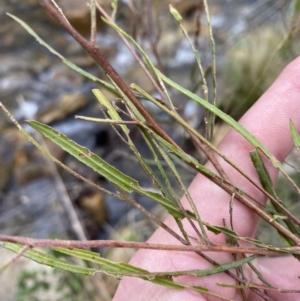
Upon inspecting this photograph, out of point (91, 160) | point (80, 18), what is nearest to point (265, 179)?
point (91, 160)

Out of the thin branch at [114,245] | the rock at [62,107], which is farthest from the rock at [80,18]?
the thin branch at [114,245]

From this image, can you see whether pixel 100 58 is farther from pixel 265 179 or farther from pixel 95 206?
pixel 95 206

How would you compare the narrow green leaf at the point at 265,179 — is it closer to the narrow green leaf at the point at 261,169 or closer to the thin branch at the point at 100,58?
the narrow green leaf at the point at 261,169

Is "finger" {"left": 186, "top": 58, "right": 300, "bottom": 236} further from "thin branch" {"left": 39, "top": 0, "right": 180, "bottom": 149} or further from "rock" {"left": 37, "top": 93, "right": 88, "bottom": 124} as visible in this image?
"rock" {"left": 37, "top": 93, "right": 88, "bottom": 124}

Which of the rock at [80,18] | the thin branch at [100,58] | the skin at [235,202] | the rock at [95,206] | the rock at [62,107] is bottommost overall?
the rock at [95,206]

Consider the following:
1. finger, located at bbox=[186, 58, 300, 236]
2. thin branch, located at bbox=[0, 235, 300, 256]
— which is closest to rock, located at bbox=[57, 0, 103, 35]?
finger, located at bbox=[186, 58, 300, 236]

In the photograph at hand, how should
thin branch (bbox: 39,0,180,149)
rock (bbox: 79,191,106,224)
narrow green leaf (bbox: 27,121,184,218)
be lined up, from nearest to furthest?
thin branch (bbox: 39,0,180,149) < narrow green leaf (bbox: 27,121,184,218) < rock (bbox: 79,191,106,224)

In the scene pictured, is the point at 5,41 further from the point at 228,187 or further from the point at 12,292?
the point at 228,187
